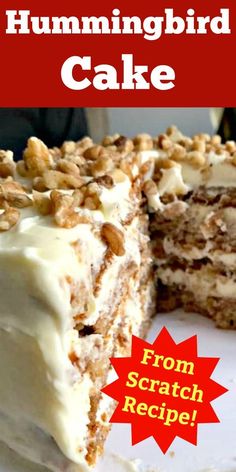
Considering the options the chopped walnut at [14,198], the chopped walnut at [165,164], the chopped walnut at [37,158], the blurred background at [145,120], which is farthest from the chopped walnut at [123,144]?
the blurred background at [145,120]

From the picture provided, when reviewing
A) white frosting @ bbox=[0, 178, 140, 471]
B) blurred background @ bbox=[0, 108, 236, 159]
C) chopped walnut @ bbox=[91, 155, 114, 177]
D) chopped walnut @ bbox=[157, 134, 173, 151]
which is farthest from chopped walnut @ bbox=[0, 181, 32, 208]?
blurred background @ bbox=[0, 108, 236, 159]

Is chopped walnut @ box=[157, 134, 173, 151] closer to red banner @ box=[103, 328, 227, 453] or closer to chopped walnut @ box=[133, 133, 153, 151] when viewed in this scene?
chopped walnut @ box=[133, 133, 153, 151]

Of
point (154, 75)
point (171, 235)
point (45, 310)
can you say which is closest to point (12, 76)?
point (154, 75)

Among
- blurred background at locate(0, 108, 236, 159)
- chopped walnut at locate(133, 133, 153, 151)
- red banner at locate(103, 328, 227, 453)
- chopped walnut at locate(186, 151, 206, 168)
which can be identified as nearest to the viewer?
red banner at locate(103, 328, 227, 453)

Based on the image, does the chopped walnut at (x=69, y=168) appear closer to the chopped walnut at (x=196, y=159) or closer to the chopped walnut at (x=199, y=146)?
the chopped walnut at (x=196, y=159)

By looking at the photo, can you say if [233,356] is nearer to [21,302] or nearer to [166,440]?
[166,440]

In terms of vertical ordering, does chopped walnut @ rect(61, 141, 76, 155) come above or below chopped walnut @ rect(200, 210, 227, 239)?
above
